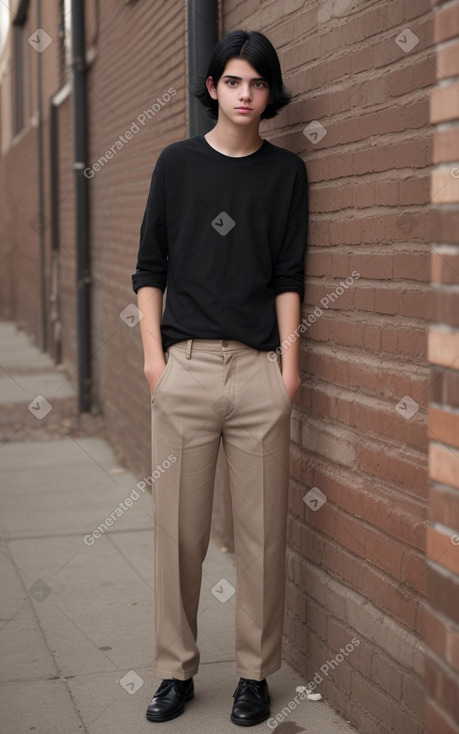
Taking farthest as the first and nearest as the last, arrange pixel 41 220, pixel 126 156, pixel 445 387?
pixel 41 220 → pixel 126 156 → pixel 445 387

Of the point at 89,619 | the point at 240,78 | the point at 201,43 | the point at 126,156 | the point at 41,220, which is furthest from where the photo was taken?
the point at 41,220

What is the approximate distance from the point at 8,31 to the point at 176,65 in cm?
1760

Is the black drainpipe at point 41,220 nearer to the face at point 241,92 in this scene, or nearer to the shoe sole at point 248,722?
the face at point 241,92

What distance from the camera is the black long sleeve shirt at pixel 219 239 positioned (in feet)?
11.6

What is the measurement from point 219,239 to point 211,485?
850 millimetres

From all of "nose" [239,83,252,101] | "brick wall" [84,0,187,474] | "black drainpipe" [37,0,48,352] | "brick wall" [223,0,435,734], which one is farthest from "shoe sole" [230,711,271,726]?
"black drainpipe" [37,0,48,352]

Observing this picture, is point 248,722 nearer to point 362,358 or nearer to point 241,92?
point 362,358

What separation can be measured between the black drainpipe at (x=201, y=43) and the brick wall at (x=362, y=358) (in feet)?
3.30

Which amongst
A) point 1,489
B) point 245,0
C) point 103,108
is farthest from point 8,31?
point 245,0

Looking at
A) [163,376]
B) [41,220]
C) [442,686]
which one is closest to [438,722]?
[442,686]

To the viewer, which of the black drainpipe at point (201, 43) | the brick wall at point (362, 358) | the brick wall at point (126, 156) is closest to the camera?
the brick wall at point (362, 358)

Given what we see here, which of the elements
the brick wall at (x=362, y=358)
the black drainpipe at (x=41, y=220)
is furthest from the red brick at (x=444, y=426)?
the black drainpipe at (x=41, y=220)

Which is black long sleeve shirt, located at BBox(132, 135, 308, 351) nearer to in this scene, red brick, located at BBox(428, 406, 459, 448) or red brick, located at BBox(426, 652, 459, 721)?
red brick, located at BBox(428, 406, 459, 448)

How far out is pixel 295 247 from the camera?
371 centimetres
